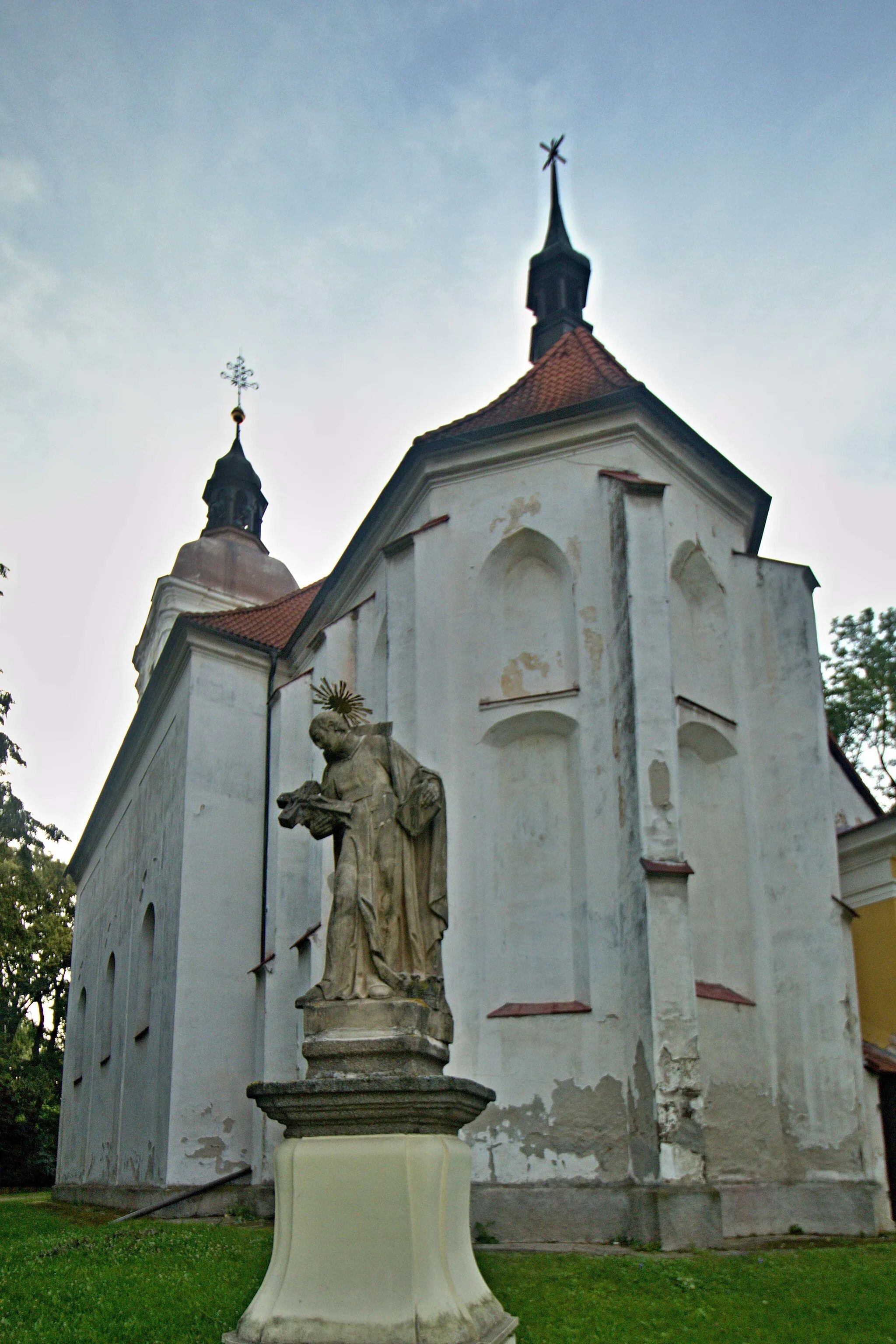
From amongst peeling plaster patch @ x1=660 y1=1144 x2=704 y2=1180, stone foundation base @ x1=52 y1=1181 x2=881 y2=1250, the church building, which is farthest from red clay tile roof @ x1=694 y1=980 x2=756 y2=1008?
stone foundation base @ x1=52 y1=1181 x2=881 y2=1250

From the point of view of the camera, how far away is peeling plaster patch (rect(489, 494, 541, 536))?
14383mm

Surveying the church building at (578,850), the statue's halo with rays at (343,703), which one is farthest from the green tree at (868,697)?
the statue's halo with rays at (343,703)

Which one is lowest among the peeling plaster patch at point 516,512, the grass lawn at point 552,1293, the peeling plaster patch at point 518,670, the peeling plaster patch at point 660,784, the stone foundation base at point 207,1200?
the stone foundation base at point 207,1200

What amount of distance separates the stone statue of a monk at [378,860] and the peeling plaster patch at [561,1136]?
20.3 ft

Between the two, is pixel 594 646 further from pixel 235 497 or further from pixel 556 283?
pixel 235 497

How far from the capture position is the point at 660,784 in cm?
1211

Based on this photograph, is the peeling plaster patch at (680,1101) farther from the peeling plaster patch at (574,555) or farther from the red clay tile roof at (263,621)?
the red clay tile roof at (263,621)

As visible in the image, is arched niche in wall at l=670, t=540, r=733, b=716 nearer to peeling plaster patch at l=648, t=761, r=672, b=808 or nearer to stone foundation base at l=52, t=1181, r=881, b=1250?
peeling plaster patch at l=648, t=761, r=672, b=808

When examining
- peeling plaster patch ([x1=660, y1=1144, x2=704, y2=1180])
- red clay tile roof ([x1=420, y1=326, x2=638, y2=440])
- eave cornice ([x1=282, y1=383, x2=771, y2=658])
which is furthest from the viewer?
red clay tile roof ([x1=420, y1=326, x2=638, y2=440])

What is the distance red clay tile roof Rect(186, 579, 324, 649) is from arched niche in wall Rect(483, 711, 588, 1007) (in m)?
7.19

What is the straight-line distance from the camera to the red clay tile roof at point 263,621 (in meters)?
20.2

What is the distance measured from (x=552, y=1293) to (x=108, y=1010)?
18780mm

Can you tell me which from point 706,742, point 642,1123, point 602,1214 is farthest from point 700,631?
point 602,1214

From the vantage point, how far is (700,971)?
1256cm
